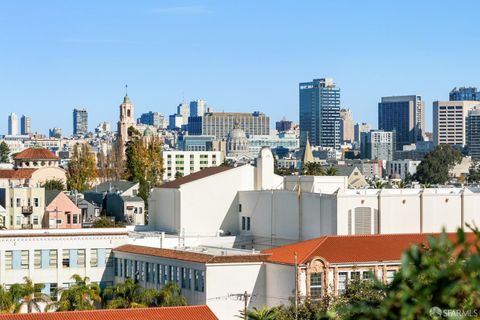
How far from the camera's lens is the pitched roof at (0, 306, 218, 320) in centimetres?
4461

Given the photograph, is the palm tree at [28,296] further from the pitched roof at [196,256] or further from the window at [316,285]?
the window at [316,285]

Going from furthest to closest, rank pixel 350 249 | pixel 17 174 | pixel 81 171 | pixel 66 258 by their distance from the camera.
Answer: pixel 17 174
pixel 81 171
pixel 66 258
pixel 350 249

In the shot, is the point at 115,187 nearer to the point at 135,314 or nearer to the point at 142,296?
the point at 142,296

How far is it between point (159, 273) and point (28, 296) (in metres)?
6.85

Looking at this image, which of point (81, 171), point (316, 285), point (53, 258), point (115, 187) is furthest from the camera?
point (81, 171)

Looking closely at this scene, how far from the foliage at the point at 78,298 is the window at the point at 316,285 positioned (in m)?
9.54

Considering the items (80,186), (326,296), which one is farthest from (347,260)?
(80,186)

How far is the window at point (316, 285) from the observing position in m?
53.2

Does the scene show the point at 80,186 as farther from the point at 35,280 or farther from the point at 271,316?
the point at 271,316

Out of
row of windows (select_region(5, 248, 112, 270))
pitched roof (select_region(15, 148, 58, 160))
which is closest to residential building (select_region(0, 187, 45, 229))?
row of windows (select_region(5, 248, 112, 270))

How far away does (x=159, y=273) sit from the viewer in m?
61.0

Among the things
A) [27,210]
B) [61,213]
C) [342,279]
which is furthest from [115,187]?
[342,279]

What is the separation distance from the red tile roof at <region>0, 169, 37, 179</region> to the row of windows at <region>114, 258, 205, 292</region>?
287 ft

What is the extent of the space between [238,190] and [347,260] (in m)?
20.5
